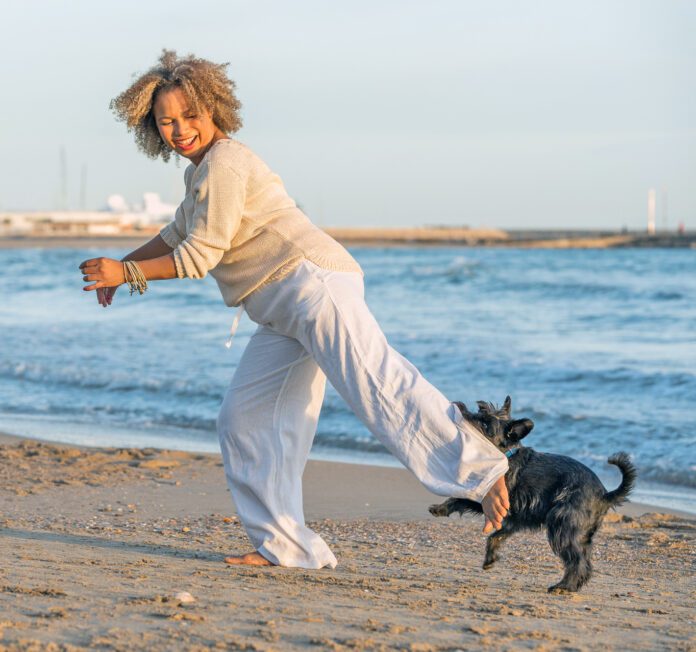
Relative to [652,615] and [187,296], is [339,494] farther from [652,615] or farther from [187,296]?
[187,296]

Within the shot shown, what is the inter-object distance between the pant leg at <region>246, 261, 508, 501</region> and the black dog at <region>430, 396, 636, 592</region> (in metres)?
0.10

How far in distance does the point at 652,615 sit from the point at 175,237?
222 centimetres

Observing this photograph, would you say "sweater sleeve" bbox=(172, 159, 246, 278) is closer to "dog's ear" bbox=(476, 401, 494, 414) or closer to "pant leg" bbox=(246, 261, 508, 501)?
"pant leg" bbox=(246, 261, 508, 501)

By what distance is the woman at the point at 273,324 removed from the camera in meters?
3.94

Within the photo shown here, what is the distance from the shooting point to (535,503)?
404 cm

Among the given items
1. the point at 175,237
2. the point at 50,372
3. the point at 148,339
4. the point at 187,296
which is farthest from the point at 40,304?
the point at 175,237

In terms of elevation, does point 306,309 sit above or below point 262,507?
above

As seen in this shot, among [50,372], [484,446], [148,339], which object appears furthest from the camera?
[148,339]

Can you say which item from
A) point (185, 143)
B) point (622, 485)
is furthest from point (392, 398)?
point (185, 143)

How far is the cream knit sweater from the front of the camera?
12.9 ft

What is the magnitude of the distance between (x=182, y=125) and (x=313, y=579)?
1.72 metres

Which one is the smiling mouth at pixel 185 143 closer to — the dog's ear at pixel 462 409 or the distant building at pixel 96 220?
the dog's ear at pixel 462 409

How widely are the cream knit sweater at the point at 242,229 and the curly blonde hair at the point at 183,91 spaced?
0.14 metres

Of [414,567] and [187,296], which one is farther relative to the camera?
[187,296]
